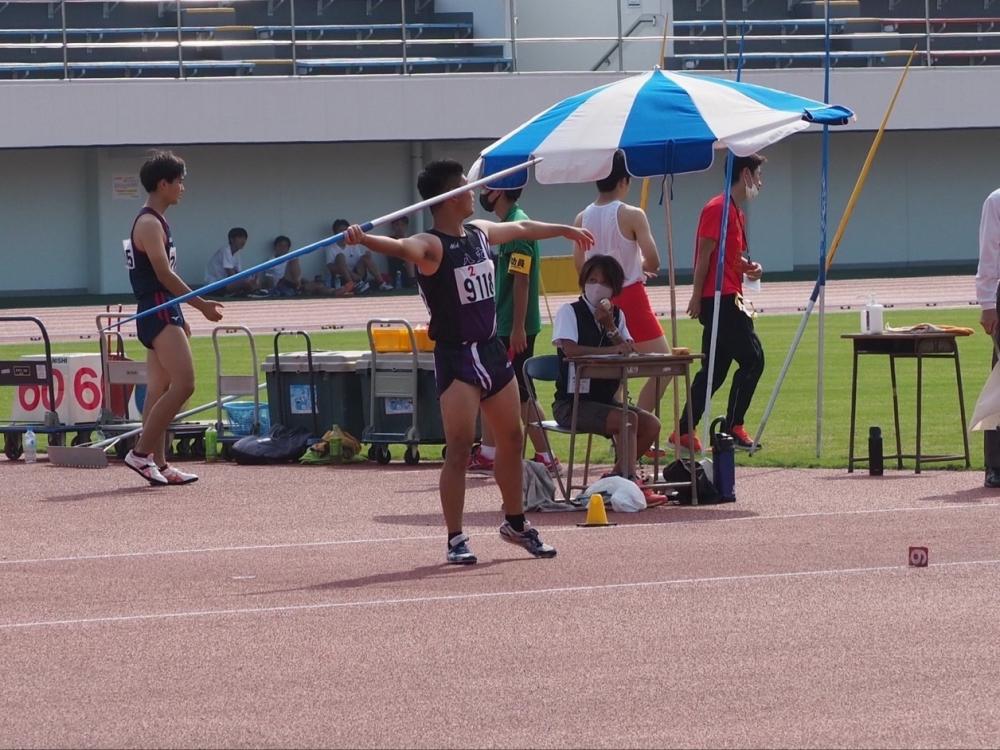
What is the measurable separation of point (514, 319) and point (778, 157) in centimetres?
3247

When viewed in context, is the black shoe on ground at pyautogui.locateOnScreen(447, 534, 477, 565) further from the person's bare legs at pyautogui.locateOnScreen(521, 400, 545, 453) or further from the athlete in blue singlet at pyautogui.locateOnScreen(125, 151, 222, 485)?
the athlete in blue singlet at pyautogui.locateOnScreen(125, 151, 222, 485)

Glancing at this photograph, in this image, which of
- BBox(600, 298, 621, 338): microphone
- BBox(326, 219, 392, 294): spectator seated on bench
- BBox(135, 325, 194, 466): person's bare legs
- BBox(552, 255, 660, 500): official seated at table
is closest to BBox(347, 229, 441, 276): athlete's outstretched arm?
BBox(552, 255, 660, 500): official seated at table

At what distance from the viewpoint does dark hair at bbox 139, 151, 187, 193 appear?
12.4 meters

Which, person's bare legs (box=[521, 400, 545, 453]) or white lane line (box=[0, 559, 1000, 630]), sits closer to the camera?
white lane line (box=[0, 559, 1000, 630])

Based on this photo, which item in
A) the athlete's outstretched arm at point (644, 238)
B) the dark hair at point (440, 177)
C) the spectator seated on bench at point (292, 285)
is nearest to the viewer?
the dark hair at point (440, 177)

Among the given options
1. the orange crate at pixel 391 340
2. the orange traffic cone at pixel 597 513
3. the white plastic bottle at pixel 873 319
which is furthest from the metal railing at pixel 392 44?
the orange traffic cone at pixel 597 513

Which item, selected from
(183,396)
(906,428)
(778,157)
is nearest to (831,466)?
(906,428)

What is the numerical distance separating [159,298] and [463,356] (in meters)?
4.13

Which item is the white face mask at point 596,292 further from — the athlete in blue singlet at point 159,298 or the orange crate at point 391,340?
the orange crate at point 391,340

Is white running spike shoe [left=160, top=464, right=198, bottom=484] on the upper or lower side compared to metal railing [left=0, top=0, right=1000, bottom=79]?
lower

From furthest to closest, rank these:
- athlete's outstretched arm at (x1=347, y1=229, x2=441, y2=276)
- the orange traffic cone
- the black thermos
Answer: the black thermos < the orange traffic cone < athlete's outstretched arm at (x1=347, y1=229, x2=441, y2=276)

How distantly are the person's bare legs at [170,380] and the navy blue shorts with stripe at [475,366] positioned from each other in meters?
3.79

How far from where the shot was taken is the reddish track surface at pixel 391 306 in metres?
29.0

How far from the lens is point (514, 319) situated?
1196 cm
